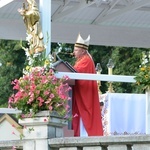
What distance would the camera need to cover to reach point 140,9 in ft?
63.1

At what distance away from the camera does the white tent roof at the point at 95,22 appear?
1842 cm

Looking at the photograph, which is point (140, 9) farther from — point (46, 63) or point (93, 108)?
point (46, 63)

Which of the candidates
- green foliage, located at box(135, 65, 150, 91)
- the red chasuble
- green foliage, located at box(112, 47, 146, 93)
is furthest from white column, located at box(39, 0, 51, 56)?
green foliage, located at box(112, 47, 146, 93)

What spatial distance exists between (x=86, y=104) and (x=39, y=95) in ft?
10.9

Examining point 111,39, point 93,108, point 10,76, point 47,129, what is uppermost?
point 10,76

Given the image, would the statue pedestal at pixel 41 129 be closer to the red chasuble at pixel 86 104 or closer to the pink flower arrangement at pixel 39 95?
the pink flower arrangement at pixel 39 95

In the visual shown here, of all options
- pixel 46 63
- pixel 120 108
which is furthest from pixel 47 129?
pixel 120 108

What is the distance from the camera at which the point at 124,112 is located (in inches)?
680

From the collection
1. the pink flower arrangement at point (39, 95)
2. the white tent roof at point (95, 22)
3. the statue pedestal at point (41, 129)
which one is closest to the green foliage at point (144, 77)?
the pink flower arrangement at point (39, 95)

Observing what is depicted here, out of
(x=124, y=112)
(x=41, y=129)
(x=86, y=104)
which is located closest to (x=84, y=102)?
(x=86, y=104)

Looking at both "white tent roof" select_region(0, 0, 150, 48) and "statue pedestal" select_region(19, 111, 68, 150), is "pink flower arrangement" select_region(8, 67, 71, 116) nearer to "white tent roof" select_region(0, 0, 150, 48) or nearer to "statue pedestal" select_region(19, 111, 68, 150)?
"statue pedestal" select_region(19, 111, 68, 150)

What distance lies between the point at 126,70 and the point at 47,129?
18.8 m

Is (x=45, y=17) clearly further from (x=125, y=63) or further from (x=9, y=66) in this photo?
(x=9, y=66)

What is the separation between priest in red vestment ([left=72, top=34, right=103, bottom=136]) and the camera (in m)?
15.4
